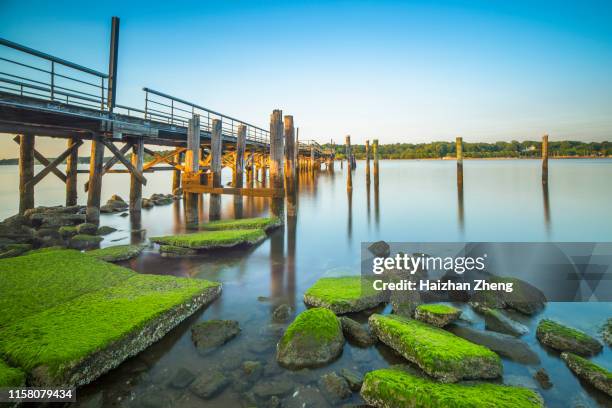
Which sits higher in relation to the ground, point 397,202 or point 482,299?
point 397,202

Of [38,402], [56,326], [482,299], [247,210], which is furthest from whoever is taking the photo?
[247,210]

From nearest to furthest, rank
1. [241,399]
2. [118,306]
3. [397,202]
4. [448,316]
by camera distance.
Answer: [241,399], [118,306], [448,316], [397,202]

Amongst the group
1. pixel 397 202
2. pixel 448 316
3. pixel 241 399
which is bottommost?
pixel 241 399

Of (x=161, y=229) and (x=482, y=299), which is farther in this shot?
(x=161, y=229)

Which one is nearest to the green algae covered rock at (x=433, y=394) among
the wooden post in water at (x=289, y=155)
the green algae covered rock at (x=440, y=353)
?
the green algae covered rock at (x=440, y=353)

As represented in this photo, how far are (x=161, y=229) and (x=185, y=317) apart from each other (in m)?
8.22

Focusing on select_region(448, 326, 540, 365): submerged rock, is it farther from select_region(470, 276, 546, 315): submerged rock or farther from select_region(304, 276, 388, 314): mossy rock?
select_region(304, 276, 388, 314): mossy rock

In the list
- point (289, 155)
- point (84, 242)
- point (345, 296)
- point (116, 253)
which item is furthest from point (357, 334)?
point (289, 155)

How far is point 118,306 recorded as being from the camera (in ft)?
13.6

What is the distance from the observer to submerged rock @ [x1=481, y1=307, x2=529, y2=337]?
4.41m

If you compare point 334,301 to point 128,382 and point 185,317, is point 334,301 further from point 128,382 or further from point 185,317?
point 128,382

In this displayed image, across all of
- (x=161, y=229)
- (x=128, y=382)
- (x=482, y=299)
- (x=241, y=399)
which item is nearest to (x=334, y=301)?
(x=241, y=399)

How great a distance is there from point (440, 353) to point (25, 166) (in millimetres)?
16179

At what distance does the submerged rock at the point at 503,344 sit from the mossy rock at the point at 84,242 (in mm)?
9422
